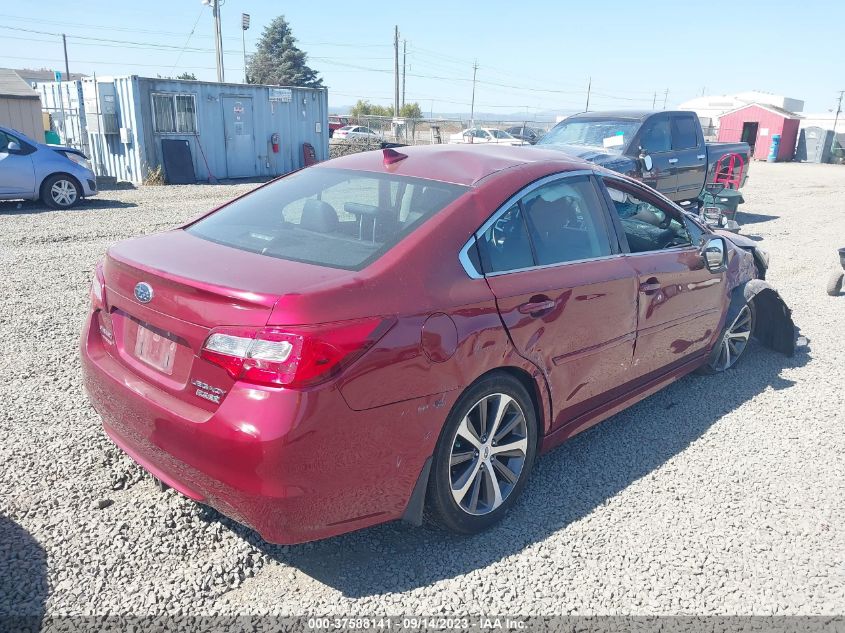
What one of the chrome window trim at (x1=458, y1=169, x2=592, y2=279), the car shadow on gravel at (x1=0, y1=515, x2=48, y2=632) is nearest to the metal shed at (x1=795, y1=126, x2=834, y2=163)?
the chrome window trim at (x1=458, y1=169, x2=592, y2=279)

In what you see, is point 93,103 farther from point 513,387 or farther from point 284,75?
point 284,75

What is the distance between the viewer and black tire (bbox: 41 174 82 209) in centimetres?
1246

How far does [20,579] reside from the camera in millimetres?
2662

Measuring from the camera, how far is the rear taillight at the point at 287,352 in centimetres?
231

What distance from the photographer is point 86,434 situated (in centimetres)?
380

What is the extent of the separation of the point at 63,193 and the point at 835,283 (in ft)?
41.7

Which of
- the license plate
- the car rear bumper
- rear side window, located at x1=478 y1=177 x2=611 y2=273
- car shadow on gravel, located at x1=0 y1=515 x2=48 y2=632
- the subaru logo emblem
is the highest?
rear side window, located at x1=478 y1=177 x2=611 y2=273

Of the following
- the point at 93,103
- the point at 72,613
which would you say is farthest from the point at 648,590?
the point at 93,103

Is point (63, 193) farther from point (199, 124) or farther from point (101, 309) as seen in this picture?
point (101, 309)

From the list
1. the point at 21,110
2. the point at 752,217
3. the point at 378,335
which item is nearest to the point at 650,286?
the point at 378,335

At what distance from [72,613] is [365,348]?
4.91 feet

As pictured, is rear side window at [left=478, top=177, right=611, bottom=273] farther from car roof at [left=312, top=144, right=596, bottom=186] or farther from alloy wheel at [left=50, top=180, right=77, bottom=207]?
alloy wheel at [left=50, top=180, right=77, bottom=207]

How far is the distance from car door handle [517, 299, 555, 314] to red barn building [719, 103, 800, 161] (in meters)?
44.7

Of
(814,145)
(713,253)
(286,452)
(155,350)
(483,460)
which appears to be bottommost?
(483,460)
